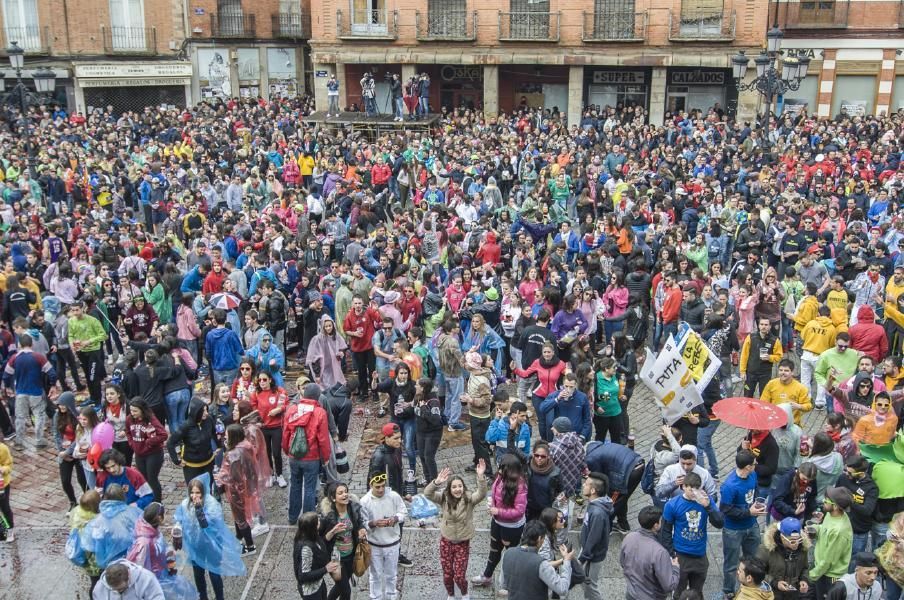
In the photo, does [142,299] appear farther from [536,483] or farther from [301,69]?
[301,69]

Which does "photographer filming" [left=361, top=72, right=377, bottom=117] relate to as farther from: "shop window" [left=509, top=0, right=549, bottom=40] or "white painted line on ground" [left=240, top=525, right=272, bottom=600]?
"white painted line on ground" [left=240, top=525, right=272, bottom=600]

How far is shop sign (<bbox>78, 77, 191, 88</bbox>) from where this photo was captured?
35.8 m

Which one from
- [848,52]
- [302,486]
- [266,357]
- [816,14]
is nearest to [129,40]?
[816,14]

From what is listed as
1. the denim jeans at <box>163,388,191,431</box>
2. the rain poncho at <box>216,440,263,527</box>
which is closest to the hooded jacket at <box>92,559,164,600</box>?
the rain poncho at <box>216,440,263,527</box>

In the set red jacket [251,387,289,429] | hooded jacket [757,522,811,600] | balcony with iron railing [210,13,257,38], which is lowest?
hooded jacket [757,522,811,600]

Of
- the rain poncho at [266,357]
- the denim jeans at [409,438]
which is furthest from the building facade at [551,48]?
the denim jeans at [409,438]

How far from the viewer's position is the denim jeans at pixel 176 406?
11.2 m

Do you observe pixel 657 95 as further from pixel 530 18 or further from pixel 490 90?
pixel 490 90

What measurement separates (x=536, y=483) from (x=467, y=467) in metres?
2.70

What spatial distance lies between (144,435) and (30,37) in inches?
1204

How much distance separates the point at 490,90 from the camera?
112ft

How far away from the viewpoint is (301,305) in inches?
558

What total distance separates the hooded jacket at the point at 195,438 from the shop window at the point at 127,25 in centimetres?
3087

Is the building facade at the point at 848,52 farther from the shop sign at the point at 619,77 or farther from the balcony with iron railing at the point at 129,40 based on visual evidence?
the balcony with iron railing at the point at 129,40
